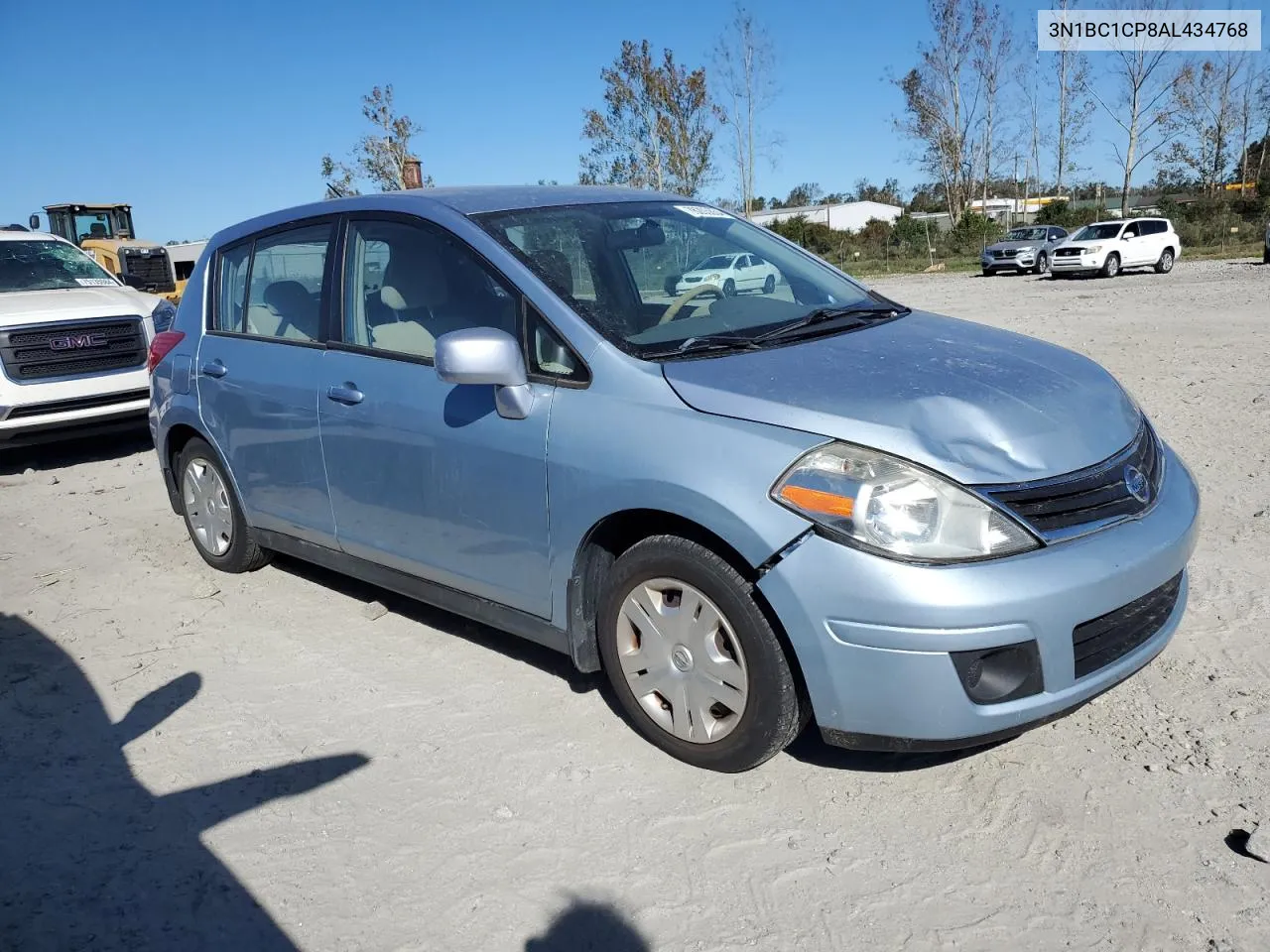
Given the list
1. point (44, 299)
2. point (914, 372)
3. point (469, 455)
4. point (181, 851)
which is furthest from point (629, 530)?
point (44, 299)

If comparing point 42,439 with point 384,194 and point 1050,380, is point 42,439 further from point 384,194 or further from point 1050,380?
point 1050,380

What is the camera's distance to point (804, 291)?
4.08 metres

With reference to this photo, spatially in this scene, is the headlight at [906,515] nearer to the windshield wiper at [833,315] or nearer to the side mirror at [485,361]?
the windshield wiper at [833,315]

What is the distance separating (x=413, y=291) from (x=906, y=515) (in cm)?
217

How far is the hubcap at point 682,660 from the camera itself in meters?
3.02

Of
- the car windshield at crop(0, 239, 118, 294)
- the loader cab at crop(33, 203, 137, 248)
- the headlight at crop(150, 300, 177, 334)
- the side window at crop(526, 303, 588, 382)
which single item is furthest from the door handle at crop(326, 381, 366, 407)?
the loader cab at crop(33, 203, 137, 248)

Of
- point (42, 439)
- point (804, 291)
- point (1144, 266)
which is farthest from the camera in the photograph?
point (1144, 266)

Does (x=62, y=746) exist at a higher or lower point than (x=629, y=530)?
lower

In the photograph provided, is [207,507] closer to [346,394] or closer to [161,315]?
[346,394]

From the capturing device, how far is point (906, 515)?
107 inches

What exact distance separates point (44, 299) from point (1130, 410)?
344 inches

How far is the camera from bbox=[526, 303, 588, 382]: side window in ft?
11.0

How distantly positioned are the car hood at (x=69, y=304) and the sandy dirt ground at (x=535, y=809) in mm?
4568

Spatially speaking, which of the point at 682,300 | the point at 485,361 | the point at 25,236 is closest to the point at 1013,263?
the point at 25,236
